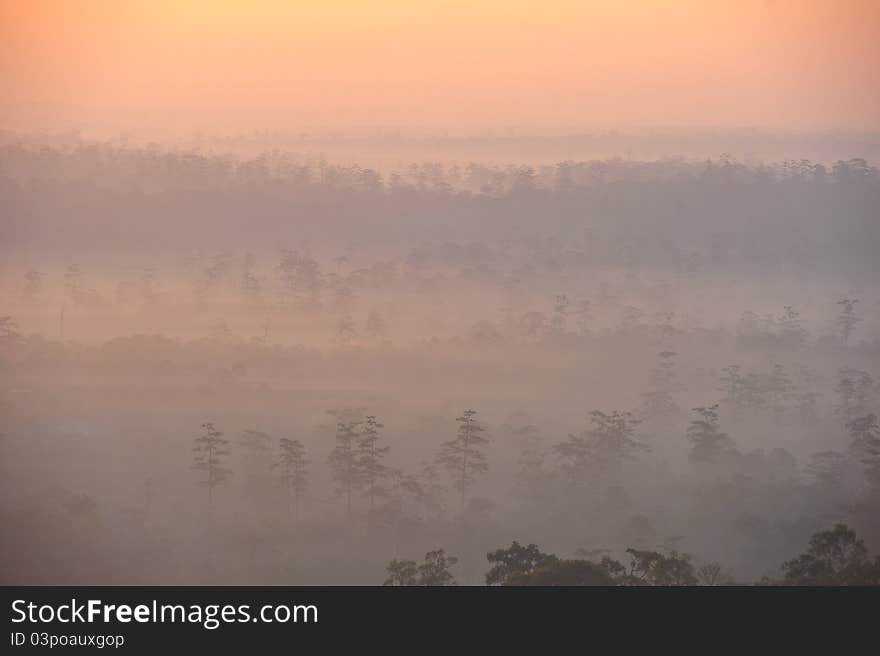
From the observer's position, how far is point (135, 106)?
864cm

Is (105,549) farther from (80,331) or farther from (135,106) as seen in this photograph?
(135,106)

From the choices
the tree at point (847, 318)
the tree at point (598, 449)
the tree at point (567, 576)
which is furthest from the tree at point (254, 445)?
the tree at point (847, 318)

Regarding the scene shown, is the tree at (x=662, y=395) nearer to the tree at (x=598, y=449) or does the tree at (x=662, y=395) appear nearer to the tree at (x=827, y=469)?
the tree at (x=598, y=449)

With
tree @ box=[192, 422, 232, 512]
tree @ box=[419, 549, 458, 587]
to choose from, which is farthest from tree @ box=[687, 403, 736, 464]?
tree @ box=[192, 422, 232, 512]

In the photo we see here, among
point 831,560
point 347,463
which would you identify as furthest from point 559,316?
point 831,560

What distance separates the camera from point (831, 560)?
7.39m

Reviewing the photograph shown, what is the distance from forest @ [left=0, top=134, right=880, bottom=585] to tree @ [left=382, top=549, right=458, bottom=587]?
0.08 feet

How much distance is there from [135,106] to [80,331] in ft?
6.63

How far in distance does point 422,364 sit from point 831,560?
3.70m

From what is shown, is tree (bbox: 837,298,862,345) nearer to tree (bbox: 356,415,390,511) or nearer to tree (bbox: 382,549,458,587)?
tree (bbox: 382,549,458,587)

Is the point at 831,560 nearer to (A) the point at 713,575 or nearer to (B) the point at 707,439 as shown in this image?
(A) the point at 713,575

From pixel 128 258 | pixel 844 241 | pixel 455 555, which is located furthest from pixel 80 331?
pixel 844 241
